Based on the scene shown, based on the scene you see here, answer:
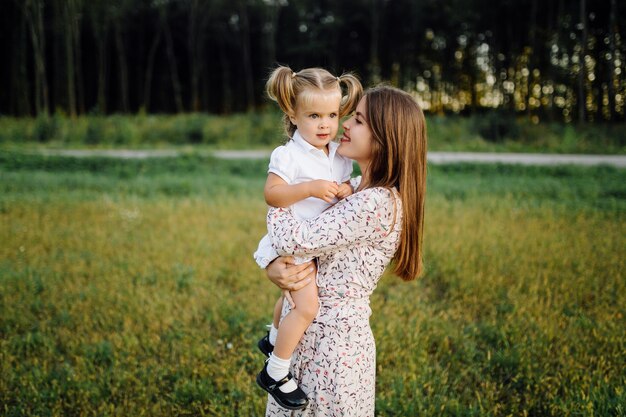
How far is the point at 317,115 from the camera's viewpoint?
222 centimetres

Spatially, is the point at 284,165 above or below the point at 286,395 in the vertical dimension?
above

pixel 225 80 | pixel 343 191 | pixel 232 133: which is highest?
pixel 225 80

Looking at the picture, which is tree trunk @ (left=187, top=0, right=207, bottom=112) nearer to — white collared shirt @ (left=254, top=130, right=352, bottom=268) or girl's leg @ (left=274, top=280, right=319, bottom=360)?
white collared shirt @ (left=254, top=130, right=352, bottom=268)

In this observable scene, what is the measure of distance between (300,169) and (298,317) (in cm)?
61

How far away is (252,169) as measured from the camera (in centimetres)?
1234

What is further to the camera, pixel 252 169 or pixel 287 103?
pixel 252 169

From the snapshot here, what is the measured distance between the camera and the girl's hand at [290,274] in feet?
6.85

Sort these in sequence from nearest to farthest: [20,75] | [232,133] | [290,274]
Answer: [290,274], [232,133], [20,75]

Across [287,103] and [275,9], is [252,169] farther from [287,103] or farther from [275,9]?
[275,9]

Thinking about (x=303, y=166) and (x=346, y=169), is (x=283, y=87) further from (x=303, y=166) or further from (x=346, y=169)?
(x=346, y=169)

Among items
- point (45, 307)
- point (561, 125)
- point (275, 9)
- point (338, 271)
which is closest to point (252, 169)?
point (45, 307)

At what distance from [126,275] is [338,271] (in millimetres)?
3888

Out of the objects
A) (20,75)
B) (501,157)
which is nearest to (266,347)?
(501,157)

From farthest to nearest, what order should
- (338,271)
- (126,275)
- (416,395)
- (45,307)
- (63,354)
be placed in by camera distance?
(126,275) → (45,307) → (63,354) → (416,395) → (338,271)
